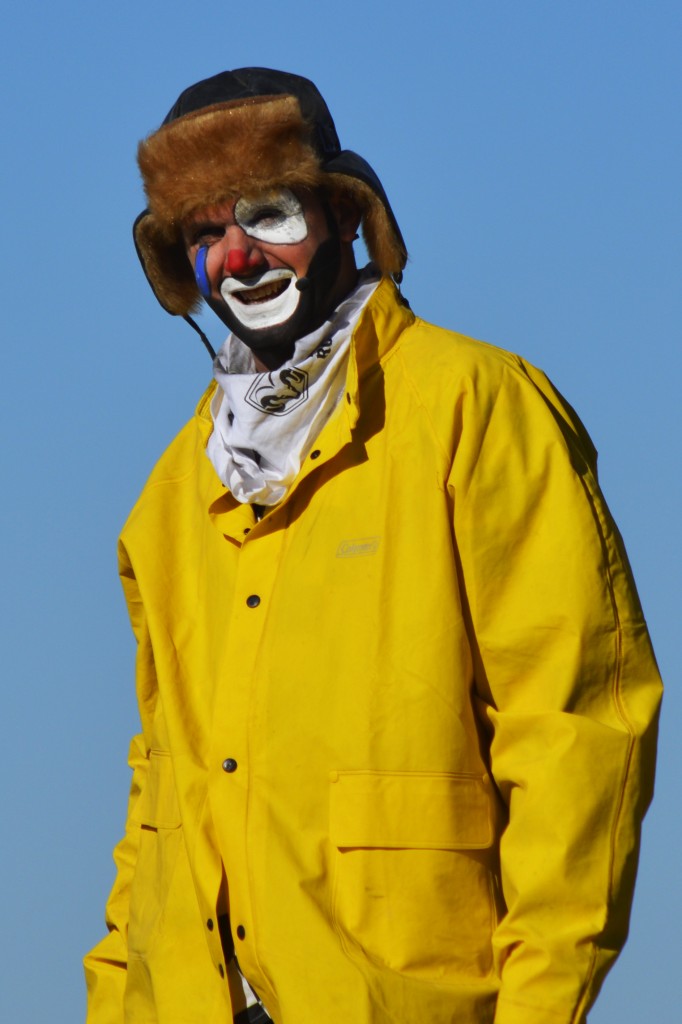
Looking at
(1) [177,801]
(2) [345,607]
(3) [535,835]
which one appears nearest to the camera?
(3) [535,835]

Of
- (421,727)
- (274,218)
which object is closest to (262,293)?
(274,218)

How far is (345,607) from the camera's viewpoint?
4.02m

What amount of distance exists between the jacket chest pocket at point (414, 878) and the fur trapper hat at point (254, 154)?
4.67 ft

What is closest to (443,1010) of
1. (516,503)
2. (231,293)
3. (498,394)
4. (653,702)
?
(653,702)

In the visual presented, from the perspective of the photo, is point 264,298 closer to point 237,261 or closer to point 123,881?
point 237,261

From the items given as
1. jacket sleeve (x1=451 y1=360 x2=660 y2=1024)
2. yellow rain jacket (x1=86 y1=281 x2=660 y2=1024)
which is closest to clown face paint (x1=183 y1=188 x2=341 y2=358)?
yellow rain jacket (x1=86 y1=281 x2=660 y2=1024)

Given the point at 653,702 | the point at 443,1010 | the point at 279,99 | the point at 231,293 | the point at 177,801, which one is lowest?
the point at 443,1010

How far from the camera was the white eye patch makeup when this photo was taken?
4.50m

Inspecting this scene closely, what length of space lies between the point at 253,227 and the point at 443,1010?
6.44 feet

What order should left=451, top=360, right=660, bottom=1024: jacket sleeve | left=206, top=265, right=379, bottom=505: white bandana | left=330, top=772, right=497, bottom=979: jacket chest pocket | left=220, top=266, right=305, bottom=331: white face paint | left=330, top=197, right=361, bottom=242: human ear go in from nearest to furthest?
left=451, top=360, right=660, bottom=1024: jacket sleeve < left=330, top=772, right=497, bottom=979: jacket chest pocket < left=206, top=265, right=379, bottom=505: white bandana < left=220, top=266, right=305, bottom=331: white face paint < left=330, top=197, right=361, bottom=242: human ear

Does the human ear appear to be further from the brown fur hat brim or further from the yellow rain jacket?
the yellow rain jacket

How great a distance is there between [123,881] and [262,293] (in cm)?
170

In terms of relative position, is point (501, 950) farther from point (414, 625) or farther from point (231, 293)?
point (231, 293)

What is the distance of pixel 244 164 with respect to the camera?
4.48m
